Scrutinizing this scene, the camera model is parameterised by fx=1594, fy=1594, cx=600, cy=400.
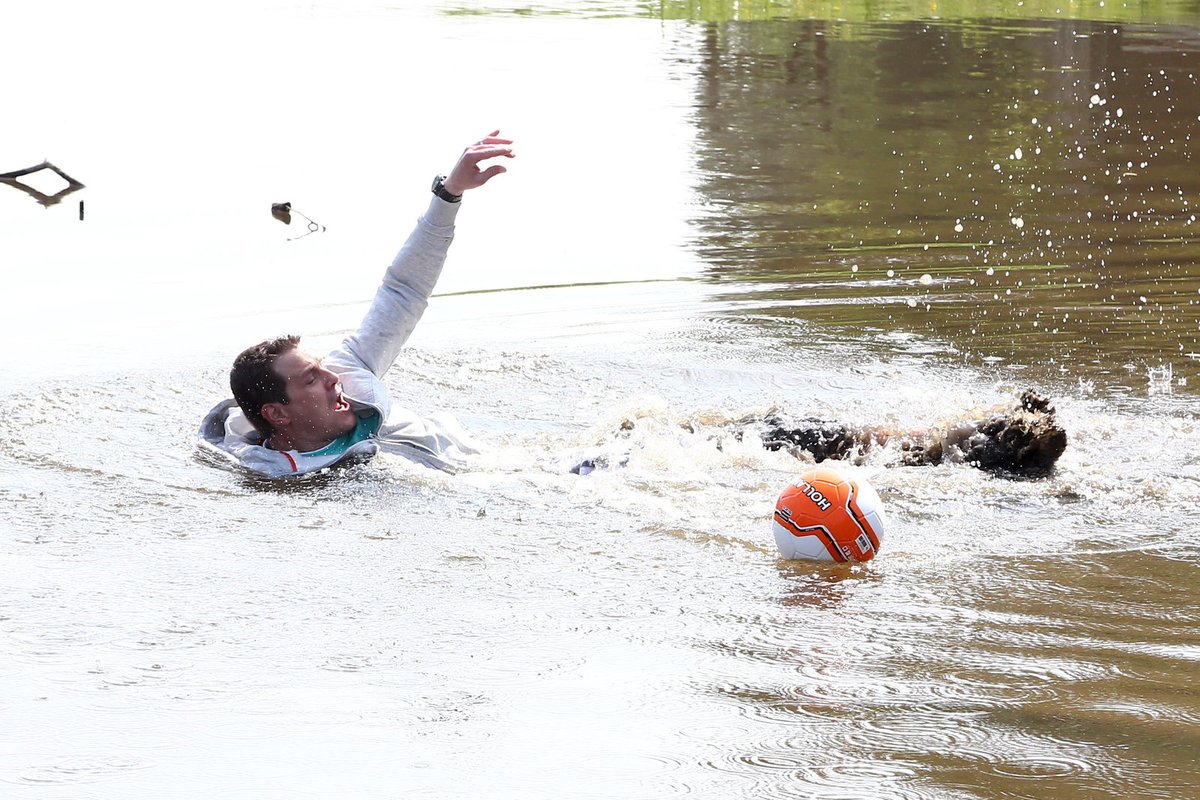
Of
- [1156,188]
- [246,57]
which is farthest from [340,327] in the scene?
[246,57]

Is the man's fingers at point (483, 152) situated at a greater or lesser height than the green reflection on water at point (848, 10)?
lesser

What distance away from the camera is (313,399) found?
745 cm

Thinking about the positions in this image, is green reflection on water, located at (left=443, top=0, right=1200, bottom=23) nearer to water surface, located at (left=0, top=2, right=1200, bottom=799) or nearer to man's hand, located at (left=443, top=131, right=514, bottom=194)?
water surface, located at (left=0, top=2, right=1200, bottom=799)

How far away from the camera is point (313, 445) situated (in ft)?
25.2

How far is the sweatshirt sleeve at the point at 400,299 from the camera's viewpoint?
25.4 ft

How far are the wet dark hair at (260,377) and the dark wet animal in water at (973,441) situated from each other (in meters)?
2.32

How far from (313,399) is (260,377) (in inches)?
10.5

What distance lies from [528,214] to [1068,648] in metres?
9.89

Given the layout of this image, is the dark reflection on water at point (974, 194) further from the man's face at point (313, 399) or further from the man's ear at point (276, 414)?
the man's ear at point (276, 414)

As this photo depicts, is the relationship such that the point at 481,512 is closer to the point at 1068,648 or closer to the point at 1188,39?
the point at 1068,648

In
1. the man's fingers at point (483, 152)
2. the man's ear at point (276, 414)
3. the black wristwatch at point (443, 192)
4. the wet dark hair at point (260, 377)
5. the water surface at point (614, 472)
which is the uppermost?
the man's fingers at point (483, 152)

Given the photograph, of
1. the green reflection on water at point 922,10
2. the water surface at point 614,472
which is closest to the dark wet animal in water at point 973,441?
the water surface at point 614,472

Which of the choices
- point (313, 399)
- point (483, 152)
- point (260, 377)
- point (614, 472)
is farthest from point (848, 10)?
point (260, 377)

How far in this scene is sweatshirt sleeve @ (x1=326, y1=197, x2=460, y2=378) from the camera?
7.73 meters
